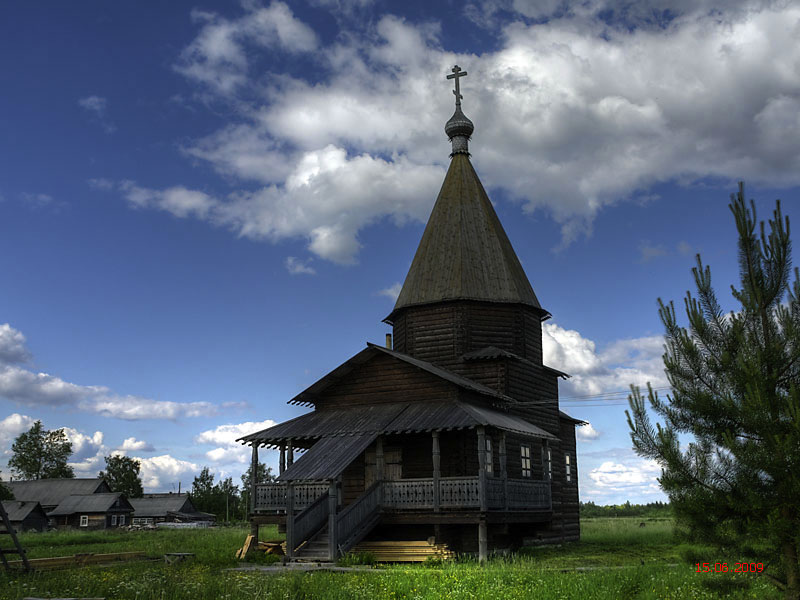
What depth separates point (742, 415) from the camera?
877 centimetres

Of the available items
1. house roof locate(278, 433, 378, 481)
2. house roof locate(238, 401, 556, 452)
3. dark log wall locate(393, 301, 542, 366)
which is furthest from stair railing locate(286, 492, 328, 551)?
dark log wall locate(393, 301, 542, 366)

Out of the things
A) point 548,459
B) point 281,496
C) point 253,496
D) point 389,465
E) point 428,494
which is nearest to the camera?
point 428,494

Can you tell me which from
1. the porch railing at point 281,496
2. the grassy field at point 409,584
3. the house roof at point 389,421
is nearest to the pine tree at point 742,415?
the grassy field at point 409,584

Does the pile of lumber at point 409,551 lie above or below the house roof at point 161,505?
above

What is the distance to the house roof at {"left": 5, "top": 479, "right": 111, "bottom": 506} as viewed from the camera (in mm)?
64062

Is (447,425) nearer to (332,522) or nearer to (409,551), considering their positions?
(409,551)

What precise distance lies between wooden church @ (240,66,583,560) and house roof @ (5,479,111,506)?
46749 mm

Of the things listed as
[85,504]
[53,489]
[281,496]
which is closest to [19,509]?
[85,504]

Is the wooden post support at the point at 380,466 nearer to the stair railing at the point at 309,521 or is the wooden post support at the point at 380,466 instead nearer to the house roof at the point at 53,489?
the stair railing at the point at 309,521

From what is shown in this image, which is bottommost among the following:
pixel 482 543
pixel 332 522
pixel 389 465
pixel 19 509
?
pixel 19 509

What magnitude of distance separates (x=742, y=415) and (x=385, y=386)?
16.1 m

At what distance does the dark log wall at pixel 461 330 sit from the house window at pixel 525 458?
10.9 ft

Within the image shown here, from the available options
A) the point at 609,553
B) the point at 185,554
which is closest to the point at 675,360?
the point at 609,553

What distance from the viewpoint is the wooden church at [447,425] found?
65.9ft
